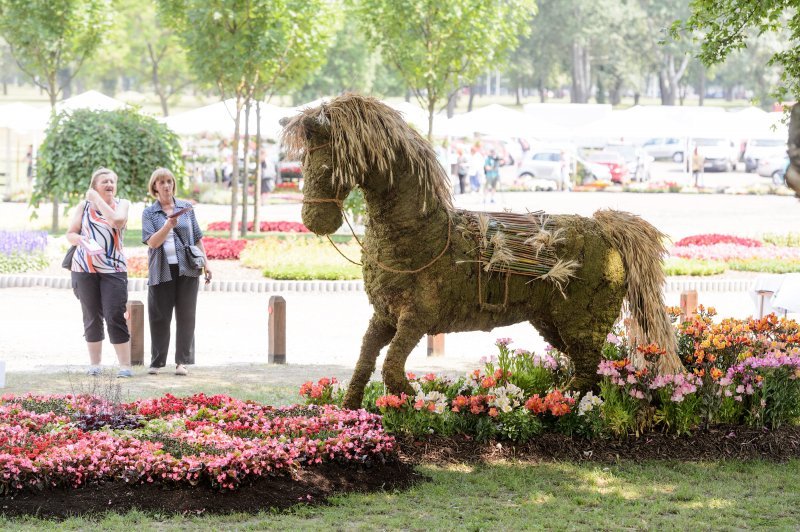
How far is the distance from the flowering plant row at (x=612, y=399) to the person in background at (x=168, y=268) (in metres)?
2.82

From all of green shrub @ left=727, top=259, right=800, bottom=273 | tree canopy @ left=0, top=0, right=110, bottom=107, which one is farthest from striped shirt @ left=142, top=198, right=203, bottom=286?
tree canopy @ left=0, top=0, right=110, bottom=107

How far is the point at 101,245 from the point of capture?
973 cm

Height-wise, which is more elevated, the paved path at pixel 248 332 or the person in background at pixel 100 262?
the person in background at pixel 100 262

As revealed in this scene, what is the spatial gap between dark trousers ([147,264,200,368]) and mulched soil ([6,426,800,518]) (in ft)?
11.8

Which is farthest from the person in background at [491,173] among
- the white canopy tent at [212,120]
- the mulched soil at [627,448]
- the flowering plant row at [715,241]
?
the mulched soil at [627,448]

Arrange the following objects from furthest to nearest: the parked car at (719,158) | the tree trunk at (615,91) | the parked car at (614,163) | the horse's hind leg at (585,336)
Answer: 1. the tree trunk at (615,91)
2. the parked car at (719,158)
3. the parked car at (614,163)
4. the horse's hind leg at (585,336)

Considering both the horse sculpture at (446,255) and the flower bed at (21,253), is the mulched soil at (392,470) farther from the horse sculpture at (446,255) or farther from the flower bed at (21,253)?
the flower bed at (21,253)

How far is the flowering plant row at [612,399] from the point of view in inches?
276

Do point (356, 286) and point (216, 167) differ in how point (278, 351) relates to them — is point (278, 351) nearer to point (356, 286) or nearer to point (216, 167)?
point (356, 286)

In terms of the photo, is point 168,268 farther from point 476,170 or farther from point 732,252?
point 476,170

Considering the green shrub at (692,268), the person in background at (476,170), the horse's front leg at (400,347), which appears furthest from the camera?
the person in background at (476,170)

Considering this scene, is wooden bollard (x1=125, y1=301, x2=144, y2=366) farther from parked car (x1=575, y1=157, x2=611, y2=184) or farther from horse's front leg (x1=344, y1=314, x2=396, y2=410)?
parked car (x1=575, y1=157, x2=611, y2=184)

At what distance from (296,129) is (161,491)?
222cm

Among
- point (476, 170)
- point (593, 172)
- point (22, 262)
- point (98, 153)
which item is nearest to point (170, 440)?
point (22, 262)
